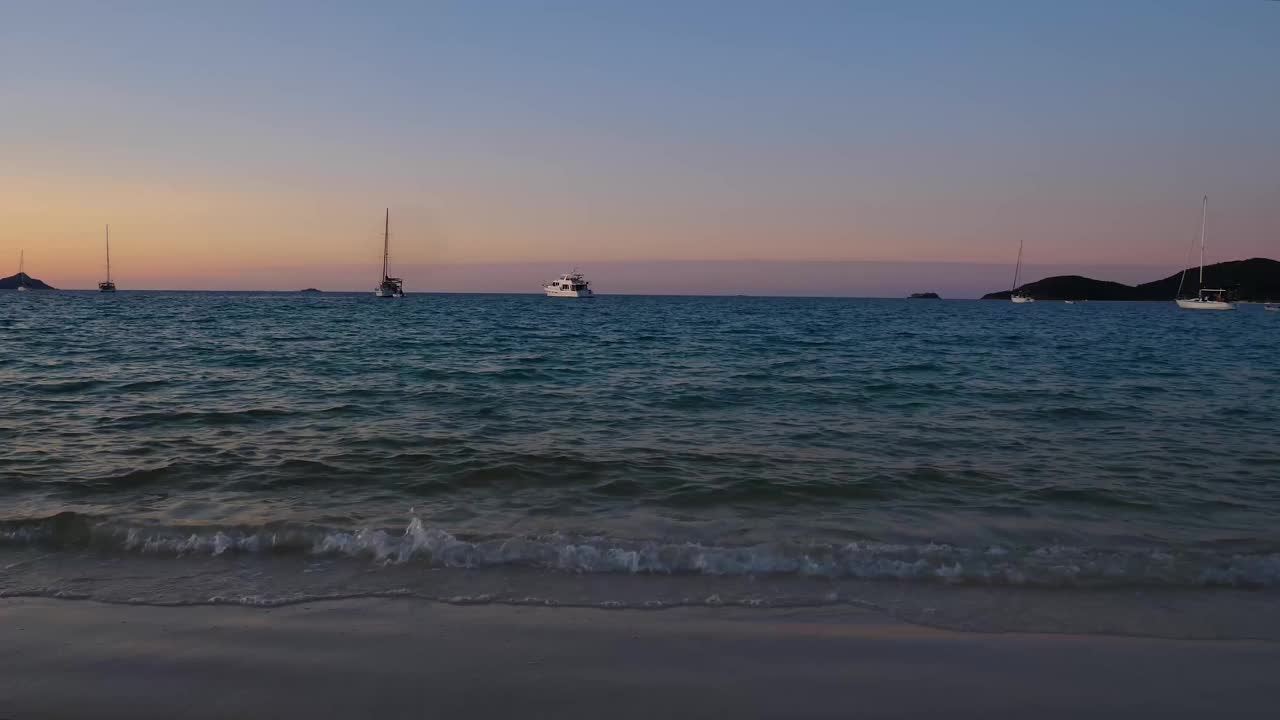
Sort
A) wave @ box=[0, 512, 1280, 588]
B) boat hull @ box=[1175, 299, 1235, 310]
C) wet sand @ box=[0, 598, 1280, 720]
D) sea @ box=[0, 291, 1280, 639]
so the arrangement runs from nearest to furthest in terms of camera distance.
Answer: wet sand @ box=[0, 598, 1280, 720]
sea @ box=[0, 291, 1280, 639]
wave @ box=[0, 512, 1280, 588]
boat hull @ box=[1175, 299, 1235, 310]

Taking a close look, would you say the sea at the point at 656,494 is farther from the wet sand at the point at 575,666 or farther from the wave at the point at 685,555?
the wet sand at the point at 575,666

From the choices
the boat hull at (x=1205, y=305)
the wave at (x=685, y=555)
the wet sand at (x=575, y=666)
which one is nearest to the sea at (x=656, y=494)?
the wave at (x=685, y=555)

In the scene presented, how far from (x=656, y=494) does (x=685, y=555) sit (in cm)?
220

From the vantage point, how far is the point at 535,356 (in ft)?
82.4

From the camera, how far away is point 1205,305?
102000 millimetres

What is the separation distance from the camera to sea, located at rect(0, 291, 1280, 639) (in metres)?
5.86

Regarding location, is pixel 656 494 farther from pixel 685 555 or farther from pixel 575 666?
pixel 575 666

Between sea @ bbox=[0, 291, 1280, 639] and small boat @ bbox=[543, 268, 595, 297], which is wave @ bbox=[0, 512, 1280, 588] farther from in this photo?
small boat @ bbox=[543, 268, 595, 297]

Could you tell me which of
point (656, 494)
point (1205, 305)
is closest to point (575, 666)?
point (656, 494)

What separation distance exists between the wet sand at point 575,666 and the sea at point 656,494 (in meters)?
0.33

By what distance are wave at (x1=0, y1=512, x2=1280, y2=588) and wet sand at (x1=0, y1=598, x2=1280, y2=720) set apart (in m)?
0.92

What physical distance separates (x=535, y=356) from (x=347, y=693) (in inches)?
831

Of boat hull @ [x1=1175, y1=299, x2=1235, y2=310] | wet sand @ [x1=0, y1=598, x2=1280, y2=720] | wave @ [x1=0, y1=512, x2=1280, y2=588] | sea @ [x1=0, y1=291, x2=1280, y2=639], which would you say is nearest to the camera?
wet sand @ [x1=0, y1=598, x2=1280, y2=720]

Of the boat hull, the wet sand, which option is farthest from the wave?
the boat hull
